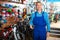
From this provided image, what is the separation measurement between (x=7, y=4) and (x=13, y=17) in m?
0.27

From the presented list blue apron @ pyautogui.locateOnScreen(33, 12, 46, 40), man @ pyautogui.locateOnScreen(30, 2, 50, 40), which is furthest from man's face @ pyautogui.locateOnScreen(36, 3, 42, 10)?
blue apron @ pyautogui.locateOnScreen(33, 12, 46, 40)

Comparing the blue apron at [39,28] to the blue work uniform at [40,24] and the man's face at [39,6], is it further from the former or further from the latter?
the man's face at [39,6]

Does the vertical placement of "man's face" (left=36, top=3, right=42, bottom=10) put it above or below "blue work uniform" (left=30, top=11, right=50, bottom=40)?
above

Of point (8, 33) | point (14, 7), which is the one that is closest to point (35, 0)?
point (14, 7)

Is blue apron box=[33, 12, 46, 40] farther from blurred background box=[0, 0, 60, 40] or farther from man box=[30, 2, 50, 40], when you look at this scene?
blurred background box=[0, 0, 60, 40]

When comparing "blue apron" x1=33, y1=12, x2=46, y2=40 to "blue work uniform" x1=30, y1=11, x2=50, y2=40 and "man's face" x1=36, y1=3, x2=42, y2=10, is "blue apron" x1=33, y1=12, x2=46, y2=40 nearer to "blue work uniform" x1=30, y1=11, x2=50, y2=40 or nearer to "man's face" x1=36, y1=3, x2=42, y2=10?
"blue work uniform" x1=30, y1=11, x2=50, y2=40

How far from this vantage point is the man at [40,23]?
7.79 feet

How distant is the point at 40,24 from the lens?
2381 millimetres

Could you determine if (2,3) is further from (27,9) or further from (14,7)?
(27,9)

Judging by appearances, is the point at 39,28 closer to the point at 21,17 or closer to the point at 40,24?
the point at 40,24

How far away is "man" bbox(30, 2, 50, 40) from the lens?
238 cm

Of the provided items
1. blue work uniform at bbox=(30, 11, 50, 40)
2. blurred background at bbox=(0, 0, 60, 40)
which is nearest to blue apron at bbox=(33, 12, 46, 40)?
blue work uniform at bbox=(30, 11, 50, 40)

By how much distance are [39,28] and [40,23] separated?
9 centimetres

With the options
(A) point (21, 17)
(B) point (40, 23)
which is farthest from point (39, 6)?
(A) point (21, 17)
